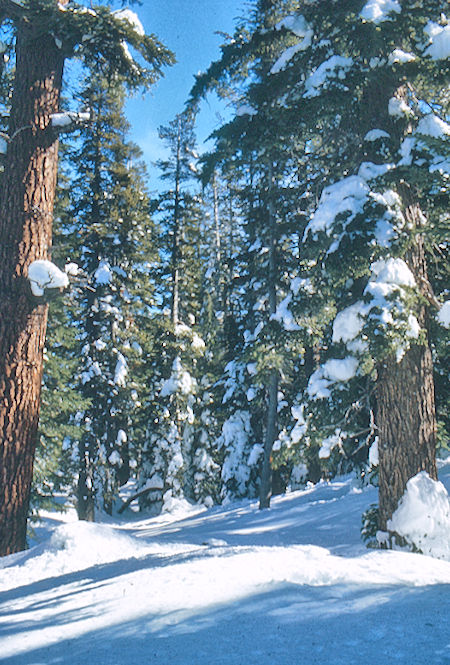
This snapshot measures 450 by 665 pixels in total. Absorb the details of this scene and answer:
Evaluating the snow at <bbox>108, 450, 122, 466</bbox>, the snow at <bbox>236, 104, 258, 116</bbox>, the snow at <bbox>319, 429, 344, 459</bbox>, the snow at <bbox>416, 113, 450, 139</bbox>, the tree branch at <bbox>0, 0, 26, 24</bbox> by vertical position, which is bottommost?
the snow at <bbox>108, 450, 122, 466</bbox>

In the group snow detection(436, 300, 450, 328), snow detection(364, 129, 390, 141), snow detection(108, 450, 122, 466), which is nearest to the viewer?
snow detection(436, 300, 450, 328)

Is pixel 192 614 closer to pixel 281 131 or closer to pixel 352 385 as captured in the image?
pixel 352 385

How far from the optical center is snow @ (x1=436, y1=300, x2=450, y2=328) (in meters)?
6.06

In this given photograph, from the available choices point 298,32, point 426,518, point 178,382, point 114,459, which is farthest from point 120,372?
point 426,518

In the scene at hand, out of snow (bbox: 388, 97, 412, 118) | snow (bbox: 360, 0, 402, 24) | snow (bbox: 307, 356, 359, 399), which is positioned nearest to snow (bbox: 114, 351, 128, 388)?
snow (bbox: 307, 356, 359, 399)

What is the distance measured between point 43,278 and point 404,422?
497 centimetres

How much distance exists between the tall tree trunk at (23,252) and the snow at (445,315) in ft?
17.3

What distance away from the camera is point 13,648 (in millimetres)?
2805

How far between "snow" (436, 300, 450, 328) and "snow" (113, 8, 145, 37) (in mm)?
6127

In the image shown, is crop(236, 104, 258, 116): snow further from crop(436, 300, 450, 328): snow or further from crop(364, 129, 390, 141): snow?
crop(436, 300, 450, 328): snow

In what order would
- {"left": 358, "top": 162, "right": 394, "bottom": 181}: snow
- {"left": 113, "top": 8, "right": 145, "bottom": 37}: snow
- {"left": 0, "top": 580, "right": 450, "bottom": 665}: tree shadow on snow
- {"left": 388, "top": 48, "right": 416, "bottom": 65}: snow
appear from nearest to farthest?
{"left": 0, "top": 580, "right": 450, "bottom": 665}: tree shadow on snow < {"left": 388, "top": 48, "right": 416, "bottom": 65}: snow < {"left": 358, "top": 162, "right": 394, "bottom": 181}: snow < {"left": 113, "top": 8, "right": 145, "bottom": 37}: snow

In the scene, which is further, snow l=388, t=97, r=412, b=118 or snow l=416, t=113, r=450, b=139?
snow l=388, t=97, r=412, b=118

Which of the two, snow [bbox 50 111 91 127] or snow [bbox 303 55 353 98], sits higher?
snow [bbox 303 55 353 98]

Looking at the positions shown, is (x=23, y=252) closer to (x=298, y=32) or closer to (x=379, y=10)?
(x=298, y=32)
